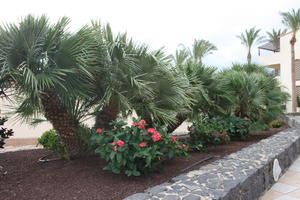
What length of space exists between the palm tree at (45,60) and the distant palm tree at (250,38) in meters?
24.2

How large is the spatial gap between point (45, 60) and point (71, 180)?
1.64 metres

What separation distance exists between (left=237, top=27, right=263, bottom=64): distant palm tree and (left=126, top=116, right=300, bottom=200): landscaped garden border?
2237 cm

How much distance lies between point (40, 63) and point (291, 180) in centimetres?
451

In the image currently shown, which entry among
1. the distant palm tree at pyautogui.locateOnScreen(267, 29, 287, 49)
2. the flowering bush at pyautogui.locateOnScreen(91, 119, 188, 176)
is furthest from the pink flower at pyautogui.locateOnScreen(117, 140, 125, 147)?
the distant palm tree at pyautogui.locateOnScreen(267, 29, 287, 49)

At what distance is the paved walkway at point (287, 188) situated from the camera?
3426 millimetres

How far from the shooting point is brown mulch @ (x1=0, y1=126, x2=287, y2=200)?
8.69 ft

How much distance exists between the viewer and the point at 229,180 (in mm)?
2846

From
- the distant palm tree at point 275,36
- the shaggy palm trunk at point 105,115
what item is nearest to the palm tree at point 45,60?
Result: the shaggy palm trunk at point 105,115

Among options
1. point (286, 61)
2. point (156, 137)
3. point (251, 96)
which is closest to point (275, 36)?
point (286, 61)

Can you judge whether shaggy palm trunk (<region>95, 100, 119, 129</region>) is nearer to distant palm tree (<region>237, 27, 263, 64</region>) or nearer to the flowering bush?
the flowering bush

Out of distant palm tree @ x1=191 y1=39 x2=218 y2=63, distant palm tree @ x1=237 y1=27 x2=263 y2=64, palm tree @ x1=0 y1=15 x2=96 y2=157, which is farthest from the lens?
distant palm tree @ x1=237 y1=27 x2=263 y2=64

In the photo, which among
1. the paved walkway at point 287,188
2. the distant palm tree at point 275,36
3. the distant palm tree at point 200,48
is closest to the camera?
the paved walkway at point 287,188

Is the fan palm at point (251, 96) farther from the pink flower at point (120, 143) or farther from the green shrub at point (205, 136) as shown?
the pink flower at point (120, 143)

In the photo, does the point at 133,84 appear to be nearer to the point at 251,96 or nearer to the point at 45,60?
the point at 45,60
